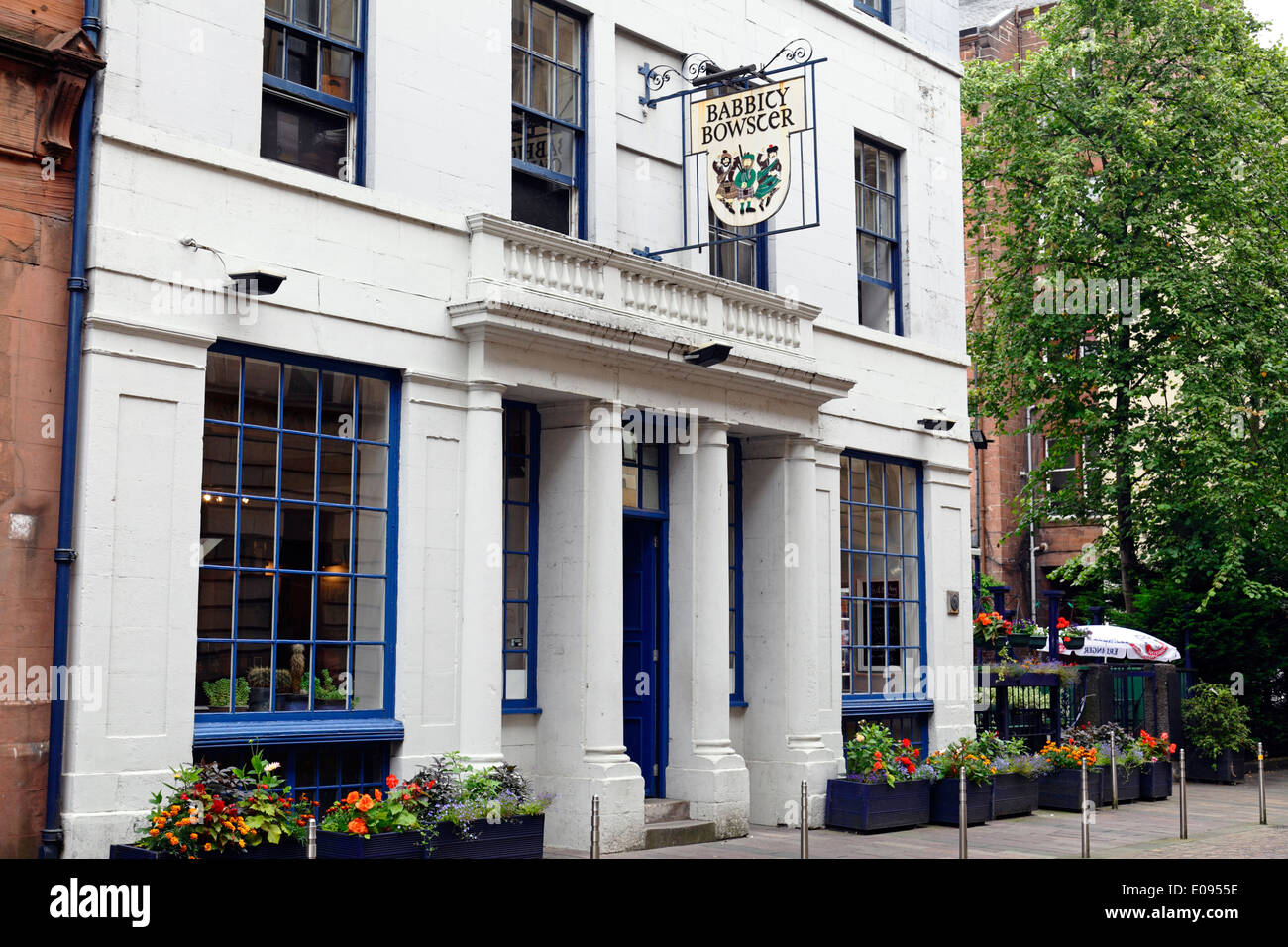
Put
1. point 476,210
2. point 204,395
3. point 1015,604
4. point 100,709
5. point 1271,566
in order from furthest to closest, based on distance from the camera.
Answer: point 1015,604
point 1271,566
point 476,210
point 204,395
point 100,709

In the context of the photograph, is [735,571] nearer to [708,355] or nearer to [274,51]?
[708,355]

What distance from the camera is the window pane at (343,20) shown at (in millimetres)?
13633

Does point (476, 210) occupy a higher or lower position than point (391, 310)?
higher

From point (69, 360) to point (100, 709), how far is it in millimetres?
2650

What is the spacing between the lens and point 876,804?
17.1 metres

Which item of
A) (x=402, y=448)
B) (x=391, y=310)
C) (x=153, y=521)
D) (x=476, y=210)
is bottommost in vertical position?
(x=153, y=521)

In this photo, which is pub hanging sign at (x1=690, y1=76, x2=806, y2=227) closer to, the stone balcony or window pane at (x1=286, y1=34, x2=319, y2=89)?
the stone balcony

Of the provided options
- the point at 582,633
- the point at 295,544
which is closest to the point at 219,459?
the point at 295,544

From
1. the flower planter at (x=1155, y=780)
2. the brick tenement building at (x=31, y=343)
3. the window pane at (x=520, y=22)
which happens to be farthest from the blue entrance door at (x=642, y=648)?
the flower planter at (x=1155, y=780)

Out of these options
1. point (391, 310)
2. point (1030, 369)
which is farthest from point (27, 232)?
→ point (1030, 369)

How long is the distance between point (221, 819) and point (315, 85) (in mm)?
6658

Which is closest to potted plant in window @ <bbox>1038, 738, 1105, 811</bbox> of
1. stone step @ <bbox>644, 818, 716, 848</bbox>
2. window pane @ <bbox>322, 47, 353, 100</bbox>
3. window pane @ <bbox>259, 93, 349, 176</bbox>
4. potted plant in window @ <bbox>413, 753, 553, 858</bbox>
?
stone step @ <bbox>644, 818, 716, 848</bbox>

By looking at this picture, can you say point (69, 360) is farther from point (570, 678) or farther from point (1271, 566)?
point (1271, 566)

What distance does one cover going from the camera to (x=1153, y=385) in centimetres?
2980
